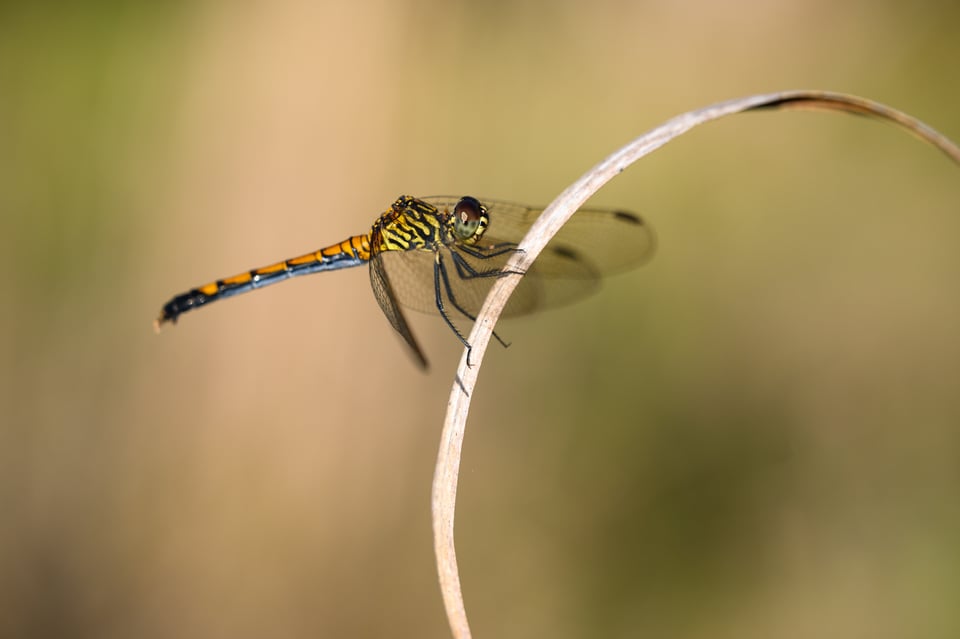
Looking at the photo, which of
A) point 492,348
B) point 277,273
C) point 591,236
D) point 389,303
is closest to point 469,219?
point 389,303

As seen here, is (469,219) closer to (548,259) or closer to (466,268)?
(466,268)

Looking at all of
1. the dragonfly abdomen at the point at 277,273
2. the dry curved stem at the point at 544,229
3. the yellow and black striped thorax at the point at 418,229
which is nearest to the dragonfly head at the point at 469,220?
the yellow and black striped thorax at the point at 418,229

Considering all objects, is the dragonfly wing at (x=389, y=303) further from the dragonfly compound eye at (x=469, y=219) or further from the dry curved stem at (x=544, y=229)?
the dry curved stem at (x=544, y=229)

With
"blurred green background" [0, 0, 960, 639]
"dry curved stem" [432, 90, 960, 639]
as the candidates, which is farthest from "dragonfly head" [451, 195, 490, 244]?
"blurred green background" [0, 0, 960, 639]

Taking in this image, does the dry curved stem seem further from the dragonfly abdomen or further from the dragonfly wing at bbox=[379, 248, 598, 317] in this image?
the dragonfly abdomen

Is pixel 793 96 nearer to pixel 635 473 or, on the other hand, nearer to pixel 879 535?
pixel 635 473

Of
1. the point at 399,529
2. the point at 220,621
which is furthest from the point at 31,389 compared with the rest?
the point at 399,529
